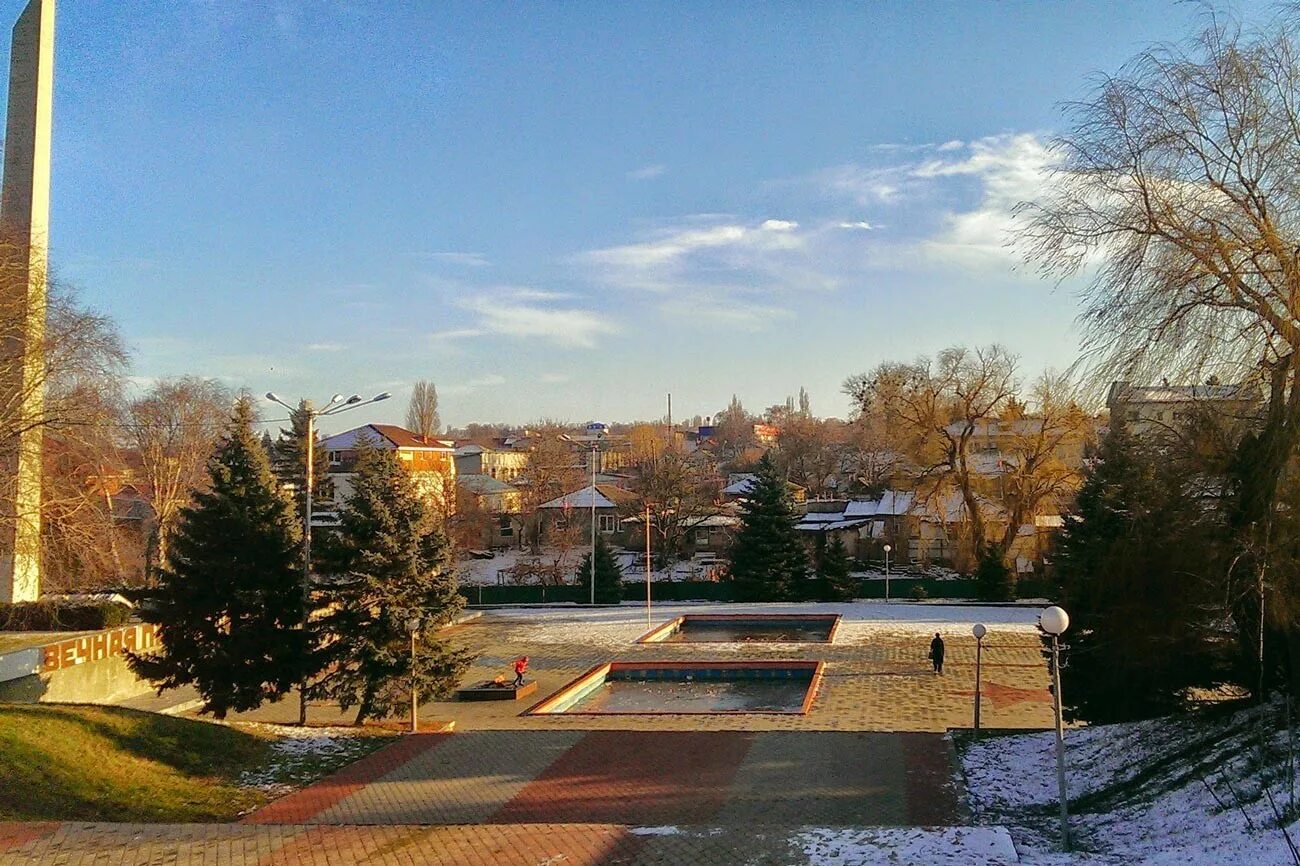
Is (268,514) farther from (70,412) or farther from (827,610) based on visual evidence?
(827,610)

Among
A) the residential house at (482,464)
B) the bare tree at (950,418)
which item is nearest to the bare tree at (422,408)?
the residential house at (482,464)

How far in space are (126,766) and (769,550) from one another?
29.1 meters

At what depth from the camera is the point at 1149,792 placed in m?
10.2

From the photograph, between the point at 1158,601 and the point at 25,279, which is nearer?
the point at 1158,601

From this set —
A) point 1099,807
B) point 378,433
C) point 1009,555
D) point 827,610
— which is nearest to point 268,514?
point 1099,807

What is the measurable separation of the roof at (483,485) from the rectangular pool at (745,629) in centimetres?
2739

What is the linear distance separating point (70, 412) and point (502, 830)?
45.9ft

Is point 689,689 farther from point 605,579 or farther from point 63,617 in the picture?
point 605,579

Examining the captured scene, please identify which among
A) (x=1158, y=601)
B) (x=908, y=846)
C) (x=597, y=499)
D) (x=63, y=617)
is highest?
(x=597, y=499)

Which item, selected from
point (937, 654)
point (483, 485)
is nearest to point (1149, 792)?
point (937, 654)

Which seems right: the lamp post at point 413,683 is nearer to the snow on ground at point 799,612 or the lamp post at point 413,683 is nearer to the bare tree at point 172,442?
the snow on ground at point 799,612

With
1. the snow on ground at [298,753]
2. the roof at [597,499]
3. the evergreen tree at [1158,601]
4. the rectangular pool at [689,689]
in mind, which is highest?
the roof at [597,499]

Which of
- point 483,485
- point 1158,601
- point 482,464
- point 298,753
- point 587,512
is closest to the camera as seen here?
point 1158,601

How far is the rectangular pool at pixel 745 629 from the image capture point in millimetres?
30078
